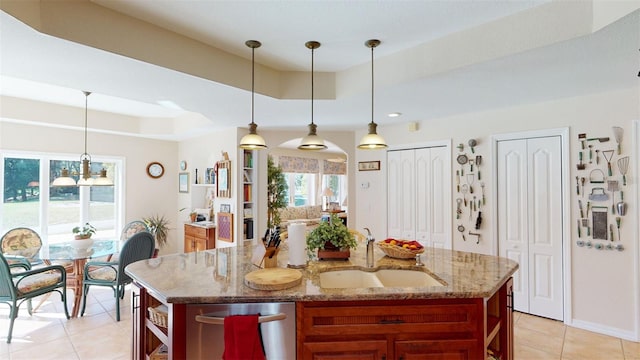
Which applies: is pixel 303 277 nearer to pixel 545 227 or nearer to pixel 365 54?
pixel 365 54

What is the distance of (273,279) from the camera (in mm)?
1829

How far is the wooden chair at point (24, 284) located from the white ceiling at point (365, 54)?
188 centimetres

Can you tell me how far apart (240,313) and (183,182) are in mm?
5003

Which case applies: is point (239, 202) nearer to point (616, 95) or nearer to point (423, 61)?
point (423, 61)

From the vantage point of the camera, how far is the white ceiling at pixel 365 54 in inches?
79.9

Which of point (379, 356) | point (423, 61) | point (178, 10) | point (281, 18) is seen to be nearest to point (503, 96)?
point (423, 61)

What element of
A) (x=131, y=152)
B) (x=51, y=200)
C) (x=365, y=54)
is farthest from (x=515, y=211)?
A: (x=51, y=200)

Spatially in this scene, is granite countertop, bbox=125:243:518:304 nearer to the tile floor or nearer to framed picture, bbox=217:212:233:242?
the tile floor

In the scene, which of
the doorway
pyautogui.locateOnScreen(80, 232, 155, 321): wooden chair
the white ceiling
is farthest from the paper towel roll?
the doorway

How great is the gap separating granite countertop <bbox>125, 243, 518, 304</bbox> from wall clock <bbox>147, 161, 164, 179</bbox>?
4005 millimetres

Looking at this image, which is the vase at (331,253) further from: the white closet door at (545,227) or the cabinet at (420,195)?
the white closet door at (545,227)

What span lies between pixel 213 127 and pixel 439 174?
341 cm

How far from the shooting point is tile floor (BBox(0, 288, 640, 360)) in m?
2.77

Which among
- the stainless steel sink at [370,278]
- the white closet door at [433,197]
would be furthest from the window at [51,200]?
the white closet door at [433,197]
